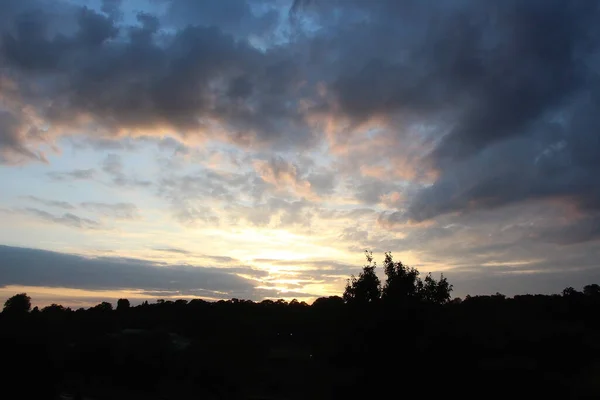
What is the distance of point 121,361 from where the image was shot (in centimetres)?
5538

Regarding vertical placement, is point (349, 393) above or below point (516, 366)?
below

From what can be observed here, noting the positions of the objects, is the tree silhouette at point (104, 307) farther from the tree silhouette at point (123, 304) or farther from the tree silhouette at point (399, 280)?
the tree silhouette at point (399, 280)

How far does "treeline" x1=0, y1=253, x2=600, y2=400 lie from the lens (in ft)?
96.8

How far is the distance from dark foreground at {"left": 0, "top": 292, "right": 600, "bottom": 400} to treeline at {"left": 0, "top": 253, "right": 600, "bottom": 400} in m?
0.09

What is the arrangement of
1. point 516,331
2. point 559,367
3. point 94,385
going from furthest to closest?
point 94,385 → point 516,331 → point 559,367

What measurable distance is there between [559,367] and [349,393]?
52.6ft

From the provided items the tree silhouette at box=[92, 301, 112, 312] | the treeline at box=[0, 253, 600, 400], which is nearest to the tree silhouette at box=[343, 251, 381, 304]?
the treeline at box=[0, 253, 600, 400]

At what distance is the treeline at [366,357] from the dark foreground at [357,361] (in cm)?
9

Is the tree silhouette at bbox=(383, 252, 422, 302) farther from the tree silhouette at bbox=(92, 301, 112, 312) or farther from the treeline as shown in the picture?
the tree silhouette at bbox=(92, 301, 112, 312)

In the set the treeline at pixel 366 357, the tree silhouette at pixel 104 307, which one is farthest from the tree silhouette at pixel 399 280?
the tree silhouette at pixel 104 307

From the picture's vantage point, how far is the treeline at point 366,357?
96.8 feet

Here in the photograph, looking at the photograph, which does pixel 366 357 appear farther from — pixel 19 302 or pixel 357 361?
pixel 19 302

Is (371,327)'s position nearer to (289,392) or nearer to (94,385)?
(289,392)

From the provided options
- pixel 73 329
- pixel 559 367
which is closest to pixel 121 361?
pixel 73 329
